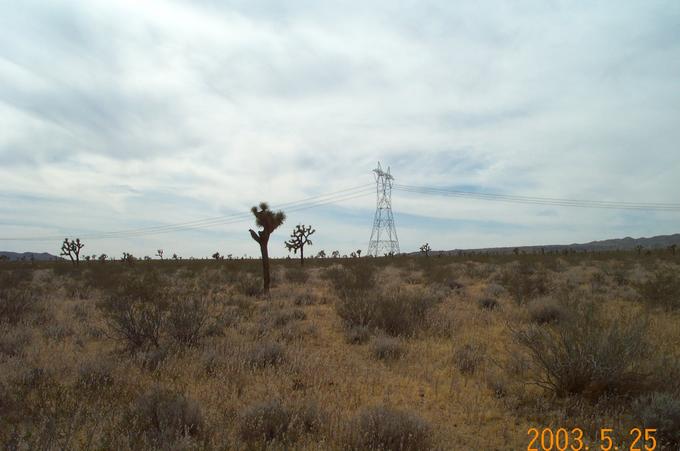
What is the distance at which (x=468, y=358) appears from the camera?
7.01m

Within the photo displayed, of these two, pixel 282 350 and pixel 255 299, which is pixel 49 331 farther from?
pixel 255 299

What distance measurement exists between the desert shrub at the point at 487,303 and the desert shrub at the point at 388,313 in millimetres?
2786

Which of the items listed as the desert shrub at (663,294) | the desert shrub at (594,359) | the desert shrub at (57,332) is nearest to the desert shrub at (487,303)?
the desert shrub at (663,294)

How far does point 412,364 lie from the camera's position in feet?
23.5

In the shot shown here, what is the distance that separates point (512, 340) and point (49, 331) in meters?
10.7

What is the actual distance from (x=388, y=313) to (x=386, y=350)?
2043mm

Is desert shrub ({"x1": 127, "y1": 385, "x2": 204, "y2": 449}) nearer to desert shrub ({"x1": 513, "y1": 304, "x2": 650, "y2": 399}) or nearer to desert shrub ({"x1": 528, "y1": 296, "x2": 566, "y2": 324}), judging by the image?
desert shrub ({"x1": 513, "y1": 304, "x2": 650, "y2": 399})

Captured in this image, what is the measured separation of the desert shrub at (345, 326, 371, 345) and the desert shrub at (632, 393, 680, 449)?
515 centimetres

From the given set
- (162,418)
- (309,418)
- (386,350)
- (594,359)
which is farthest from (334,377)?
(594,359)

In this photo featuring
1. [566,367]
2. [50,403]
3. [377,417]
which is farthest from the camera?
[566,367]

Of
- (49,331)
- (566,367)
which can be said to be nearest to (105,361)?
(49,331)

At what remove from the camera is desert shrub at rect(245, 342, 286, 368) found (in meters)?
6.79
